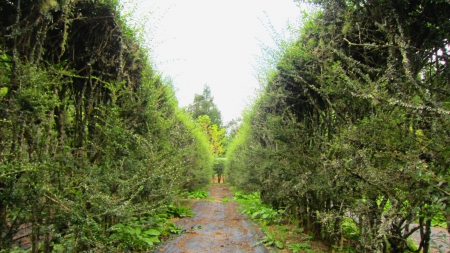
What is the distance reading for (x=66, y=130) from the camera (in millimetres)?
4188

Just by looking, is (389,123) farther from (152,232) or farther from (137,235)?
(152,232)

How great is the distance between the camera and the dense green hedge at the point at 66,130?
7.54ft

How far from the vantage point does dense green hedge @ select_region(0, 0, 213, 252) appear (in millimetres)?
2299

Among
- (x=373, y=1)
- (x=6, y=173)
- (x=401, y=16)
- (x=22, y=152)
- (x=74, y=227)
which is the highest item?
(x=373, y=1)

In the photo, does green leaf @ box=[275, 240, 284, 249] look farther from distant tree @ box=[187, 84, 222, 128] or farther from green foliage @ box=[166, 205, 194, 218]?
distant tree @ box=[187, 84, 222, 128]

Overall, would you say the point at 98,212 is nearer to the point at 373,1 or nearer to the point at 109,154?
the point at 109,154

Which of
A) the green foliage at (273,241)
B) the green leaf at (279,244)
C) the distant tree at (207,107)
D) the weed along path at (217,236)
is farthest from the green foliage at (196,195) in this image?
the distant tree at (207,107)

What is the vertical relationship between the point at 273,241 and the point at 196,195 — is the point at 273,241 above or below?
below

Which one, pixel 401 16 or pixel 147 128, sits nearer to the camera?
pixel 401 16

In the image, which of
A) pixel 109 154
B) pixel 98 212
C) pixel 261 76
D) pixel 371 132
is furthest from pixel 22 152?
pixel 261 76

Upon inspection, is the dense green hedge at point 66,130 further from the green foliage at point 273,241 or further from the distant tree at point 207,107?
the distant tree at point 207,107

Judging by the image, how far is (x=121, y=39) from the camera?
4125 mm

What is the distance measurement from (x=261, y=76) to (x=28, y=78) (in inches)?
225

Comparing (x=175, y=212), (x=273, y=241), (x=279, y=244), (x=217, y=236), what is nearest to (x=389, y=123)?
(x=279, y=244)
